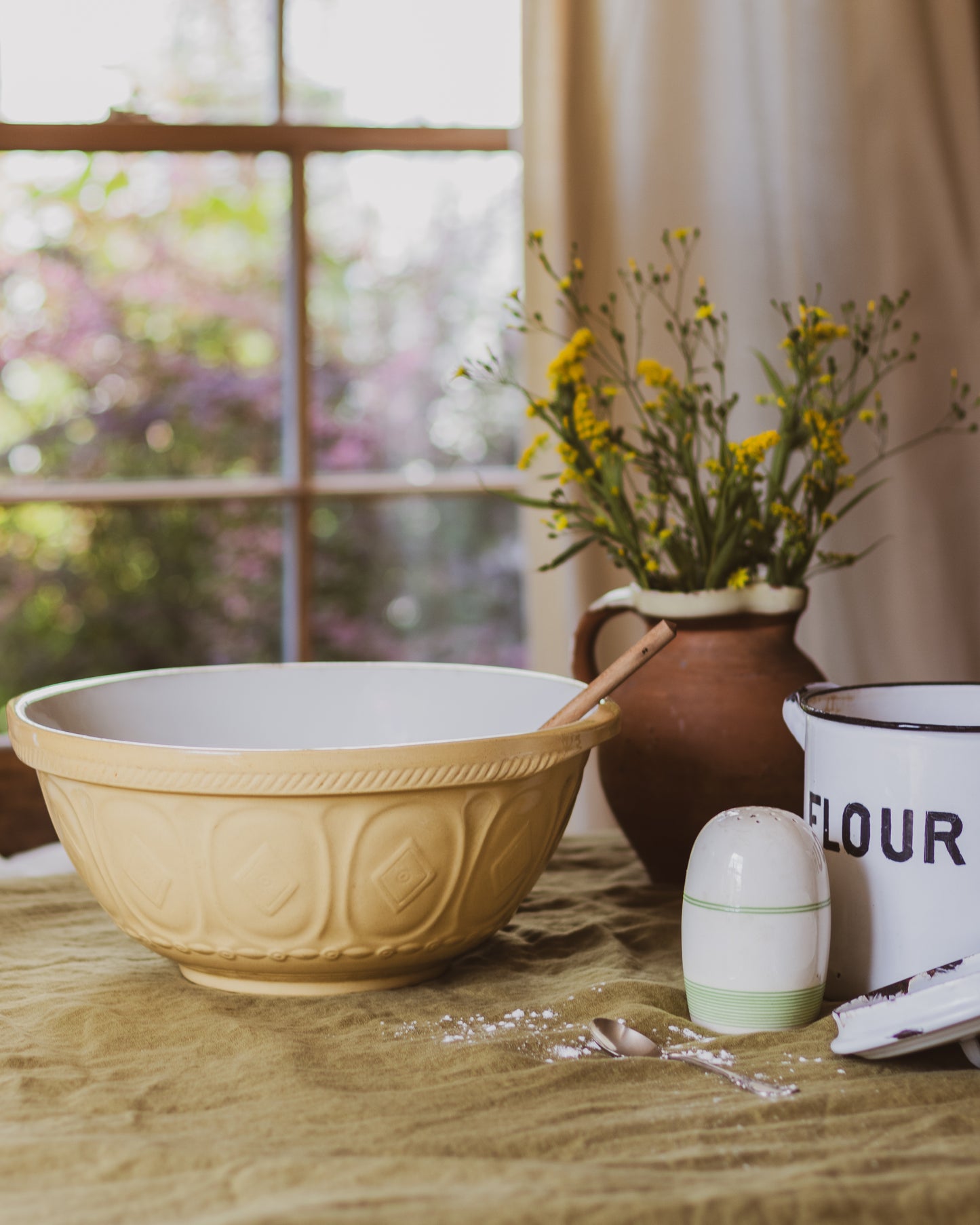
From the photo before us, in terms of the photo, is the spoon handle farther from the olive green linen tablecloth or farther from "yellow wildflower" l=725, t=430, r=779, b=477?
"yellow wildflower" l=725, t=430, r=779, b=477

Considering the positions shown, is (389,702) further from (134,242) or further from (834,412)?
(134,242)

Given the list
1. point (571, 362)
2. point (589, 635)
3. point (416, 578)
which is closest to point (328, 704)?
point (589, 635)

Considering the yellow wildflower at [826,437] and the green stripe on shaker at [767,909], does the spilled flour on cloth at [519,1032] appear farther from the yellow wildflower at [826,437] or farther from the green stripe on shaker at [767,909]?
the yellow wildflower at [826,437]

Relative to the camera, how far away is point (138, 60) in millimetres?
1949

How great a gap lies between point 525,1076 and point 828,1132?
144 millimetres

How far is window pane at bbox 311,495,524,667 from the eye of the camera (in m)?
2.06

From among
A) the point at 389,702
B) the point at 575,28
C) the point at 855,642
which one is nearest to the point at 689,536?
the point at 389,702

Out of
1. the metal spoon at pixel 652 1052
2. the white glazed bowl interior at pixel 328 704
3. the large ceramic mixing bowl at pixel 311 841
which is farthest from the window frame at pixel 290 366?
the metal spoon at pixel 652 1052

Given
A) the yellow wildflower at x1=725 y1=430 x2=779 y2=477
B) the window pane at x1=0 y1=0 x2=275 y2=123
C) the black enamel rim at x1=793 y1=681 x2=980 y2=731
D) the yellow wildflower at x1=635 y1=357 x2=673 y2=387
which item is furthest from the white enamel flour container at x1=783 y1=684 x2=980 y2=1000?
the window pane at x1=0 y1=0 x2=275 y2=123

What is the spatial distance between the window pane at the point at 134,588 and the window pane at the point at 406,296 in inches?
8.9

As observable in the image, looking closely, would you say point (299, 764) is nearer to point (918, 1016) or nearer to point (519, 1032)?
point (519, 1032)

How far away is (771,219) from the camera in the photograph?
Answer: 1.70 m

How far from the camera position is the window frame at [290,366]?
1.94 meters

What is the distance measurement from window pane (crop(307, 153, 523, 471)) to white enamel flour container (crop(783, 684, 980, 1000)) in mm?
1459
